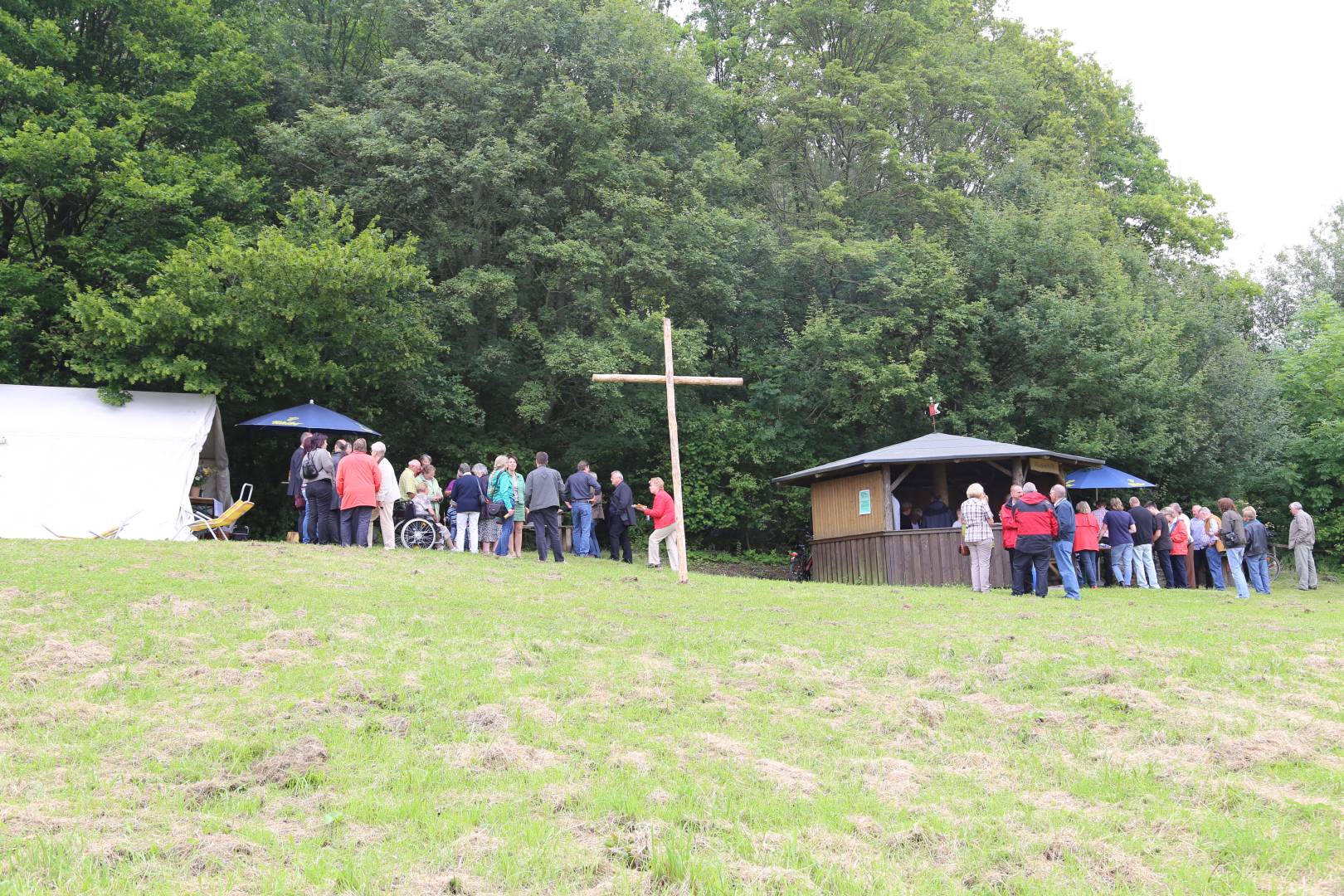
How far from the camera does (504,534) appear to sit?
16.8 m

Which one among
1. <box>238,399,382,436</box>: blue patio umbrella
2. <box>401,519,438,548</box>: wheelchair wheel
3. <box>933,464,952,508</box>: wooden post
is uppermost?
<box>238,399,382,436</box>: blue patio umbrella

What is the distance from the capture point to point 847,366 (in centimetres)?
2798

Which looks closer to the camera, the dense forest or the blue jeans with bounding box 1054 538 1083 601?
the blue jeans with bounding box 1054 538 1083 601

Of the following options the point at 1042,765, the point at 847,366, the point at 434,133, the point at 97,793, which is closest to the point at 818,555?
the point at 847,366

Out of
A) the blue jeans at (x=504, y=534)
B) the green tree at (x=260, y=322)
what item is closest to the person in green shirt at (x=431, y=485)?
the blue jeans at (x=504, y=534)

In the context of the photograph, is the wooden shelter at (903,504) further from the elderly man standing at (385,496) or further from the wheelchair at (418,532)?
the elderly man standing at (385,496)

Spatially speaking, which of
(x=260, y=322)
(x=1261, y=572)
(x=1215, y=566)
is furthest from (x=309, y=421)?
(x=1215, y=566)

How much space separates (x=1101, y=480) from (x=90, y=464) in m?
21.5

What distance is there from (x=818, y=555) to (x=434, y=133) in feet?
45.3

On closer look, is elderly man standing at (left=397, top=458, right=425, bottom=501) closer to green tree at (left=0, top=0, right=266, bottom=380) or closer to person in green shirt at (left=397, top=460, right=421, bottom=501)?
person in green shirt at (left=397, top=460, right=421, bottom=501)

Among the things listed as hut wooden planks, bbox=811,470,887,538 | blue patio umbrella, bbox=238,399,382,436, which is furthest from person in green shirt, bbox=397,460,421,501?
hut wooden planks, bbox=811,470,887,538

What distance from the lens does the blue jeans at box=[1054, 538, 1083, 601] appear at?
14.6m

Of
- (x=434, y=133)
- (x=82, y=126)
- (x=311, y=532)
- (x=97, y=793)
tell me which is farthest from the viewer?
(x=434, y=133)

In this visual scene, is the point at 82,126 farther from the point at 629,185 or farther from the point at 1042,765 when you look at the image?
the point at 1042,765
